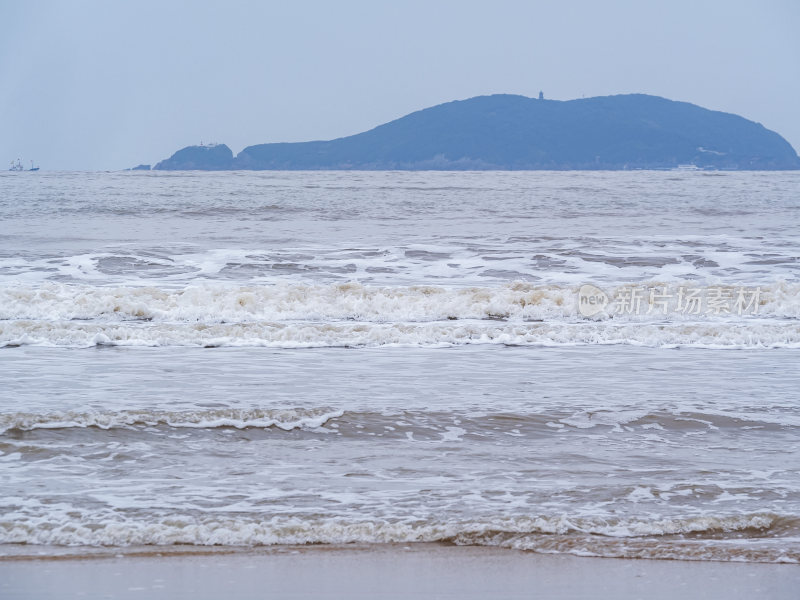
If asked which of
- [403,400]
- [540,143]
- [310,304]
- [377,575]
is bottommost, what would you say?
[377,575]

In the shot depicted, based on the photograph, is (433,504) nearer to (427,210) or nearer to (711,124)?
(427,210)

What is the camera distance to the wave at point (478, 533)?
11.8ft

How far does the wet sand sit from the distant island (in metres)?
89.7

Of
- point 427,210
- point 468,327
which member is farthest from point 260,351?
point 427,210

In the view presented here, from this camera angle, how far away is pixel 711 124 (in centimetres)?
10375

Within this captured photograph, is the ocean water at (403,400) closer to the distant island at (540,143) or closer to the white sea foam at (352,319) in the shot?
the white sea foam at (352,319)

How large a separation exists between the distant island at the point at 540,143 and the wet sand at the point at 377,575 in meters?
89.7

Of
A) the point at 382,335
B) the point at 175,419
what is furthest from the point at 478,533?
the point at 382,335

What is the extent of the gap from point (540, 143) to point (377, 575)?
103258 millimetres

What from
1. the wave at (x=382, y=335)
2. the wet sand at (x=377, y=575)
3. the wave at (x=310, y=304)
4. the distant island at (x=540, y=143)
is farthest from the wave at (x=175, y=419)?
the distant island at (x=540, y=143)

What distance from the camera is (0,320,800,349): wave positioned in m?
8.60

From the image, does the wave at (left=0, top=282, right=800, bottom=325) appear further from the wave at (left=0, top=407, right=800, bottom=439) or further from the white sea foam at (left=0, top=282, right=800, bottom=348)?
the wave at (left=0, top=407, right=800, bottom=439)

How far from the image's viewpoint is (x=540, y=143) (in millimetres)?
102812

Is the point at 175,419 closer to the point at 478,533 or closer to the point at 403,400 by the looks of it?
the point at 403,400
